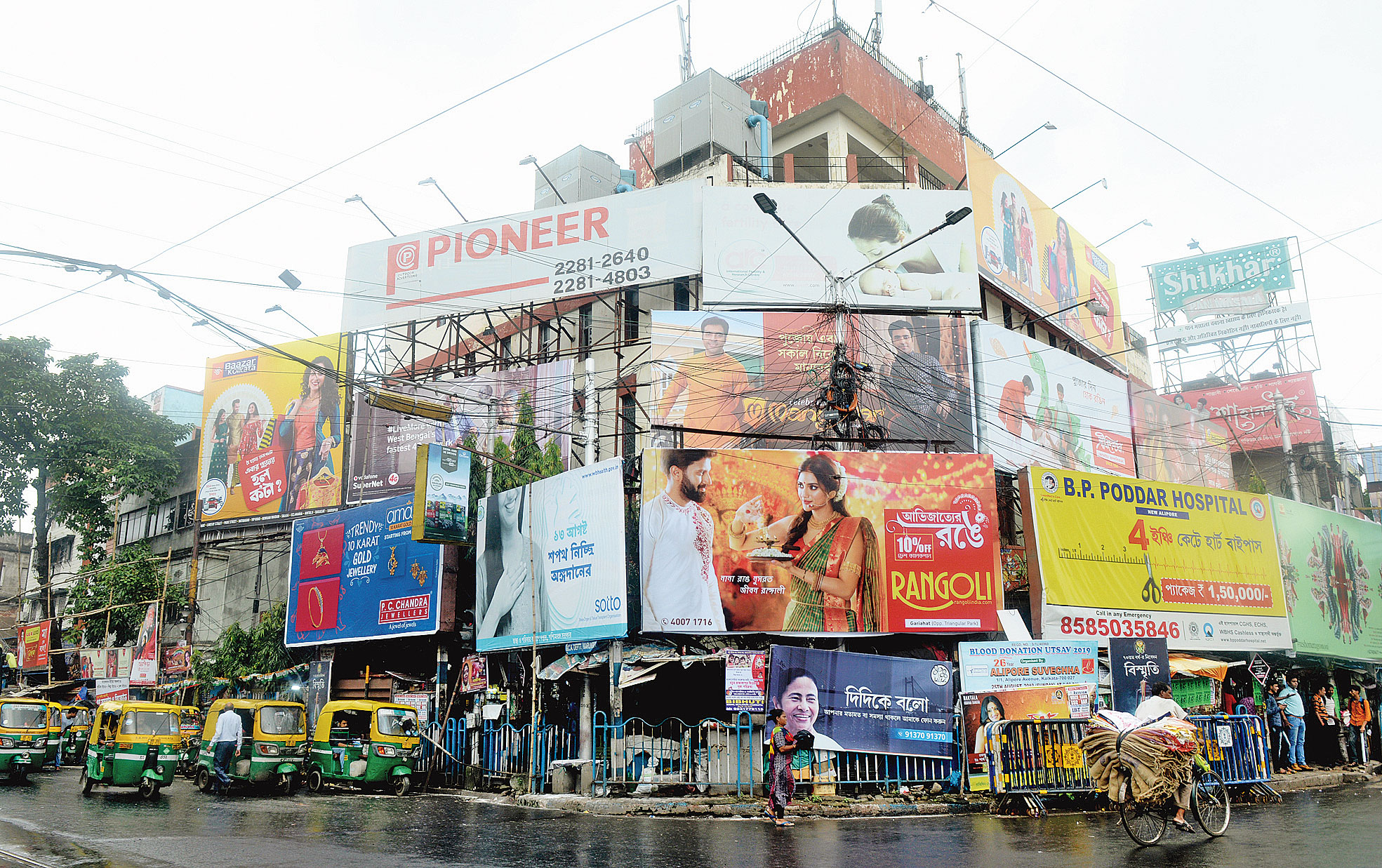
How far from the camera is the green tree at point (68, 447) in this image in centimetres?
4078

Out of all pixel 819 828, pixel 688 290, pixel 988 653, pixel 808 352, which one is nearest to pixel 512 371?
pixel 688 290

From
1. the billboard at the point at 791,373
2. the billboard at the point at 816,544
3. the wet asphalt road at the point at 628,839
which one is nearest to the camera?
the wet asphalt road at the point at 628,839

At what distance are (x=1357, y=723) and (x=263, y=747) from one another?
74.0 ft

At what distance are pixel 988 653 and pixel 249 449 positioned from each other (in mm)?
32127

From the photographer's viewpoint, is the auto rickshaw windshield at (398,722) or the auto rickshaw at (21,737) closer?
the auto rickshaw windshield at (398,722)

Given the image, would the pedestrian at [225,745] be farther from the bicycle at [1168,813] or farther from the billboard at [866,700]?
the bicycle at [1168,813]

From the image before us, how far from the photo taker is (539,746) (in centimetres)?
1858

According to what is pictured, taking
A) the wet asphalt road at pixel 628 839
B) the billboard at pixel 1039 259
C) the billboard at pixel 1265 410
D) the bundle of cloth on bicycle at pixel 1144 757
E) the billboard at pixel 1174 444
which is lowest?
the wet asphalt road at pixel 628 839

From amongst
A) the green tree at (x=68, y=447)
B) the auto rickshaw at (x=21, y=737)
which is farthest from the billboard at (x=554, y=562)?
the green tree at (x=68, y=447)

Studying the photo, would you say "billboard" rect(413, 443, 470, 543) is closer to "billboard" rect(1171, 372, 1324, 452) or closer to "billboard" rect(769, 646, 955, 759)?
"billboard" rect(769, 646, 955, 759)

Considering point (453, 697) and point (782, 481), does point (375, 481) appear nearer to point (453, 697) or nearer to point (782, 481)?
point (453, 697)

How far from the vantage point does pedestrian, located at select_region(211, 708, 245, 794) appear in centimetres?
1903

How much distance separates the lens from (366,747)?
1956cm

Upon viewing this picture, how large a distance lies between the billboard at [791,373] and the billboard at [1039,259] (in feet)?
14.7
